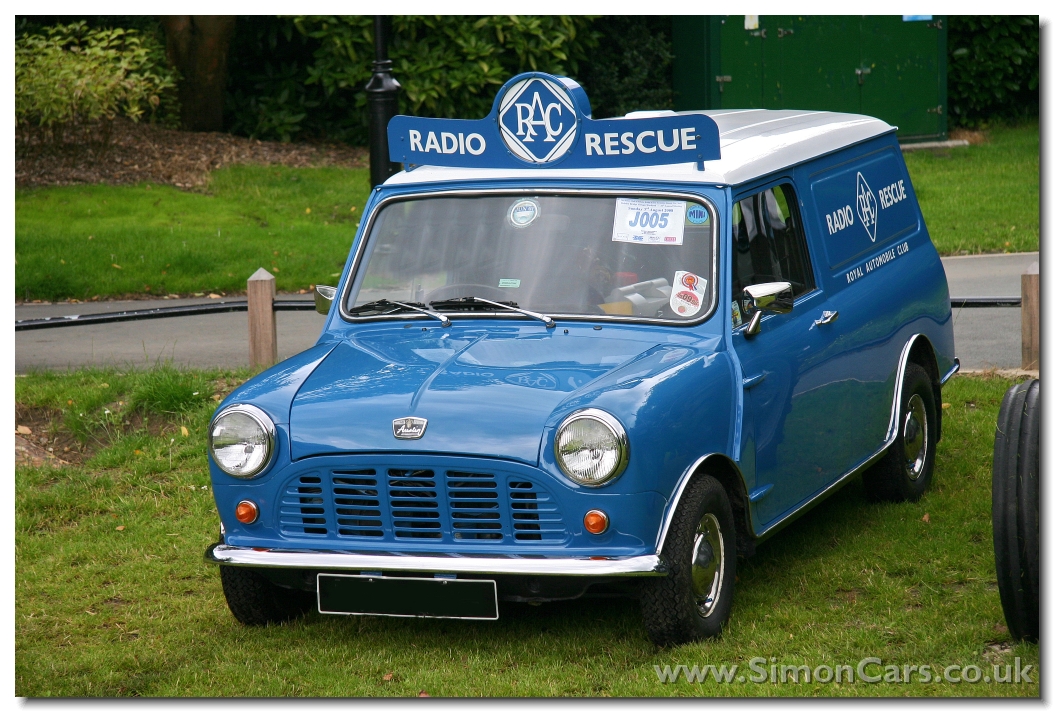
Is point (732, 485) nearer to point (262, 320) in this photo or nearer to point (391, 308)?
point (391, 308)

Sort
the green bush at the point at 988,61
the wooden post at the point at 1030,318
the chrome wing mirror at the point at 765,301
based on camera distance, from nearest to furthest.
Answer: the chrome wing mirror at the point at 765,301
the wooden post at the point at 1030,318
the green bush at the point at 988,61

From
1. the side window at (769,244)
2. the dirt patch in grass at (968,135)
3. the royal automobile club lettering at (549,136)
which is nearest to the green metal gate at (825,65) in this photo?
the dirt patch in grass at (968,135)

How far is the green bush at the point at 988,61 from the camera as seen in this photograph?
20.2 meters

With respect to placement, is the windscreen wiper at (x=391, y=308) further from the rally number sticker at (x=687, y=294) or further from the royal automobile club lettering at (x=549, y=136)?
the rally number sticker at (x=687, y=294)

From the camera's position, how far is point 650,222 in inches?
207

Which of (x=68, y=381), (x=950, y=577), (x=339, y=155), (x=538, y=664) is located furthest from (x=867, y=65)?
(x=538, y=664)

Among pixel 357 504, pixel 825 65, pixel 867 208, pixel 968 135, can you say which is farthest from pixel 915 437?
pixel 968 135

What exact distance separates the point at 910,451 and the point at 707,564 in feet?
7.24

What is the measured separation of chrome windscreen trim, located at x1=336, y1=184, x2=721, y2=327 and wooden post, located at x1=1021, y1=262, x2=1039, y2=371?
4052mm

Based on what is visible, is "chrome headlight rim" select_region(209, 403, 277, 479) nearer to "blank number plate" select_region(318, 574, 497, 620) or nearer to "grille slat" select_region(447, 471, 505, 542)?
"blank number plate" select_region(318, 574, 497, 620)

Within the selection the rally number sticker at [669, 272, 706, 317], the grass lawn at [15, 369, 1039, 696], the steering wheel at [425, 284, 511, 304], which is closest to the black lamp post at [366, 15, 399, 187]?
the grass lawn at [15, 369, 1039, 696]

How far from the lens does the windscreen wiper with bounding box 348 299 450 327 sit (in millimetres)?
5297

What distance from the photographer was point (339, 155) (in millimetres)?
18312

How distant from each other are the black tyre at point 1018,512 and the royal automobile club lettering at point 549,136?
162cm
